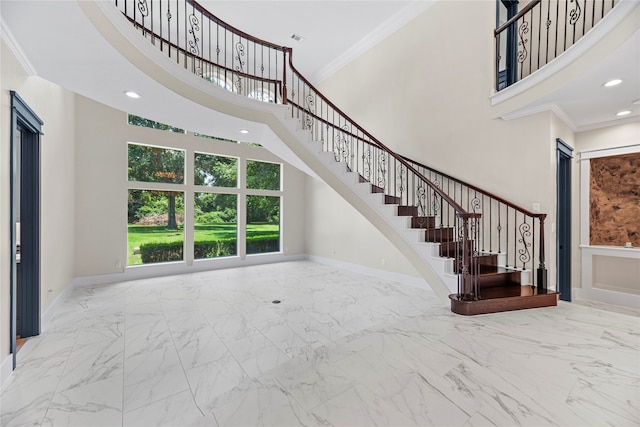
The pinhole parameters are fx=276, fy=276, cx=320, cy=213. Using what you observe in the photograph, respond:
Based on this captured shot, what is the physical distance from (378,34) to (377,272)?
5441mm

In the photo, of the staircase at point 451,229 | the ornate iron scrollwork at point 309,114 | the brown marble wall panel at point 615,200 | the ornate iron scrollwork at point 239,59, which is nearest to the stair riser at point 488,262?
the staircase at point 451,229

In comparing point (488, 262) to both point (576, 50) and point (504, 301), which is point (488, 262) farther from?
point (576, 50)

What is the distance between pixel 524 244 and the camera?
4066mm

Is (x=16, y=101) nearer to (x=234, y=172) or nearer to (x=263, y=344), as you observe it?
(x=263, y=344)

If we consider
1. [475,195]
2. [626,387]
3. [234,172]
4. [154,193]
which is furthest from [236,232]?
[626,387]

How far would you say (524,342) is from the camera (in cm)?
264

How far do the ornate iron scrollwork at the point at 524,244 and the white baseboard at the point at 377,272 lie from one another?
159cm

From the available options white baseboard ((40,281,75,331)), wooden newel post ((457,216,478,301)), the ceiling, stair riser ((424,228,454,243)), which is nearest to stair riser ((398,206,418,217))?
stair riser ((424,228,454,243))

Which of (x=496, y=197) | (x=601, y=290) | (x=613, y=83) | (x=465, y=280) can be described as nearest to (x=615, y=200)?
(x=601, y=290)

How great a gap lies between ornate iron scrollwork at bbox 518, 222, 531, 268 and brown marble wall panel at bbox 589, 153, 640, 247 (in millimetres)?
1831

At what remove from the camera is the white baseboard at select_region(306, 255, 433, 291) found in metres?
5.35

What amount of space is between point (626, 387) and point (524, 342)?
2.34 ft

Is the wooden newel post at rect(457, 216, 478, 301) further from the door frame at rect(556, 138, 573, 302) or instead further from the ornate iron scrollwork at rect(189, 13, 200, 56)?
the ornate iron scrollwork at rect(189, 13, 200, 56)

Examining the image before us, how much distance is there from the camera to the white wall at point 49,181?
2.37 metres
